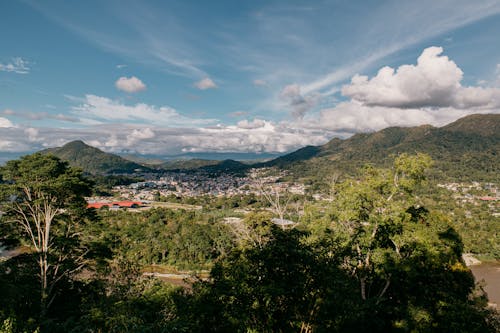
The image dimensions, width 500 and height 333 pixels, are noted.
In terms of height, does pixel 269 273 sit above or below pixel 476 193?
above

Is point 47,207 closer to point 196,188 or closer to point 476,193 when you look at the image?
point 476,193

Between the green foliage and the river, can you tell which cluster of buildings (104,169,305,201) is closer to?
the green foliage

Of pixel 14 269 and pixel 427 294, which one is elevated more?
pixel 14 269

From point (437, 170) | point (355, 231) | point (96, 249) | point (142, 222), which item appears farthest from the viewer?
point (437, 170)

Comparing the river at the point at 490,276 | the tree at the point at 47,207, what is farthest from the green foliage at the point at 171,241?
Result: the river at the point at 490,276

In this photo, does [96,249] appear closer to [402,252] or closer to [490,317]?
[402,252]

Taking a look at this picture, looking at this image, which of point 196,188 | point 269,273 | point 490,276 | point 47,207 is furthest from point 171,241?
point 196,188

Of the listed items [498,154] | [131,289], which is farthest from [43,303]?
[498,154]
